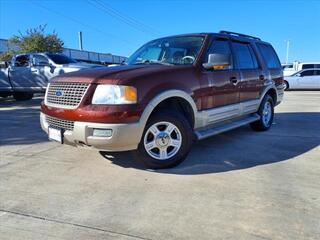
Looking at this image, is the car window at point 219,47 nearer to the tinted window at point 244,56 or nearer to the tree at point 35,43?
the tinted window at point 244,56

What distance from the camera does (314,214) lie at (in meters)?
3.28

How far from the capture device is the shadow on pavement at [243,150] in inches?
189

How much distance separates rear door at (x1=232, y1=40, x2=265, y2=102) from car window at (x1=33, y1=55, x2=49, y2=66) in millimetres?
8327

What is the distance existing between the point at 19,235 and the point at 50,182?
50.5 inches

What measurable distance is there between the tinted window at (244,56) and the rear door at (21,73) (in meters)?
8.92

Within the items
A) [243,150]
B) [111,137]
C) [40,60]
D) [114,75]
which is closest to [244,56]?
[243,150]

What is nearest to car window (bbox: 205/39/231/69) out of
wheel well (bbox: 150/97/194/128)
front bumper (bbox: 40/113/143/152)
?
wheel well (bbox: 150/97/194/128)

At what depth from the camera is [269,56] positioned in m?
7.47

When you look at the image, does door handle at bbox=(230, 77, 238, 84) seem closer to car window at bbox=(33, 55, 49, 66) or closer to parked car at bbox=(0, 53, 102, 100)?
parked car at bbox=(0, 53, 102, 100)

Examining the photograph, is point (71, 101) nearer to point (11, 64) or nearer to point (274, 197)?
point (274, 197)

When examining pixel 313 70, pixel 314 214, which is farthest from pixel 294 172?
pixel 313 70

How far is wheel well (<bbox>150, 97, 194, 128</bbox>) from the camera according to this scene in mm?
4669

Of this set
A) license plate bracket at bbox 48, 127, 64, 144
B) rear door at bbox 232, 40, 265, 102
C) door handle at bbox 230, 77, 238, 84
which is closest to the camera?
license plate bracket at bbox 48, 127, 64, 144

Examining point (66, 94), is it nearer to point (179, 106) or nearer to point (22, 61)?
point (179, 106)
